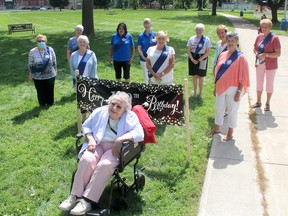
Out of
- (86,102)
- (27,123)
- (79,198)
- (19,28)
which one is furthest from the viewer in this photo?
(19,28)

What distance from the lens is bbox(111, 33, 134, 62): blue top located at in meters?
8.45

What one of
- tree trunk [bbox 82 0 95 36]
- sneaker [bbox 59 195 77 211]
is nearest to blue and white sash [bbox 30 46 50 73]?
Result: sneaker [bbox 59 195 77 211]

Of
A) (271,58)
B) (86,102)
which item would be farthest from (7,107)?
(271,58)

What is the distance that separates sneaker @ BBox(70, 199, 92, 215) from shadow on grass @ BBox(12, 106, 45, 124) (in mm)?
3958

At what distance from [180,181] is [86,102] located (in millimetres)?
2058

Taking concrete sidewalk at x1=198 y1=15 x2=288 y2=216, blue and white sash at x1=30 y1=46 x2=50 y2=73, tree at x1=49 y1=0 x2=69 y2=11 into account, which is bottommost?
concrete sidewalk at x1=198 y1=15 x2=288 y2=216

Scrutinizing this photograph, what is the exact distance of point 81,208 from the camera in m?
3.97

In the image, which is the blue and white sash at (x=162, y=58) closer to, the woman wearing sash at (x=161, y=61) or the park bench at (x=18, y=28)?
the woman wearing sash at (x=161, y=61)

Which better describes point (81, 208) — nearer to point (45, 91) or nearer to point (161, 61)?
point (161, 61)

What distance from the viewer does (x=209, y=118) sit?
7.60m

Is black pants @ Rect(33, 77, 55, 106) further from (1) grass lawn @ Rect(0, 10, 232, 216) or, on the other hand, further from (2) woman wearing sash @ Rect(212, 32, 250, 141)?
(2) woman wearing sash @ Rect(212, 32, 250, 141)

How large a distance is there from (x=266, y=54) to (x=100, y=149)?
15.0ft

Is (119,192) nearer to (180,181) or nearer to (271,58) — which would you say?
(180,181)

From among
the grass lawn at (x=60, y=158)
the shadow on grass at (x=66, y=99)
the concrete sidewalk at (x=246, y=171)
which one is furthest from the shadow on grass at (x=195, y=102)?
the shadow on grass at (x=66, y=99)
